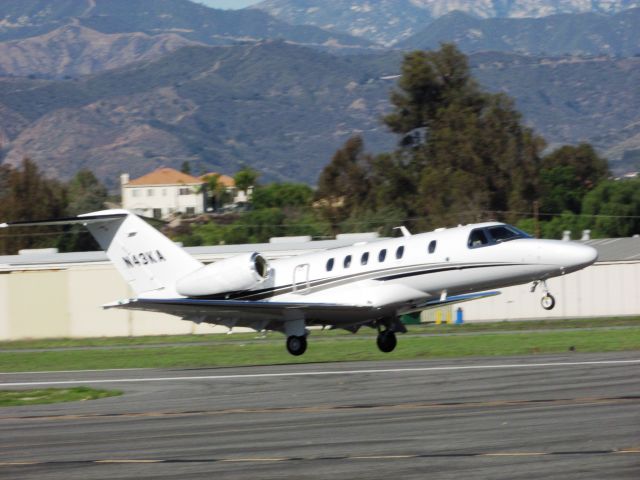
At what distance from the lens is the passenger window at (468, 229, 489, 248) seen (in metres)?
26.8

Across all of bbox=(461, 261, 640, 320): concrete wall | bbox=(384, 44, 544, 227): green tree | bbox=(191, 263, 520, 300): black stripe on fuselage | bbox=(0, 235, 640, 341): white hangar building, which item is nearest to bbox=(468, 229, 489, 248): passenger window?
bbox=(191, 263, 520, 300): black stripe on fuselage

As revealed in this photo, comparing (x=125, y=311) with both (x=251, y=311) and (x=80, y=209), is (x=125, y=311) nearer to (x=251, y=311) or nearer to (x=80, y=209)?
(x=251, y=311)

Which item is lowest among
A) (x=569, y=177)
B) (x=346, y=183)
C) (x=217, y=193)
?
(x=346, y=183)

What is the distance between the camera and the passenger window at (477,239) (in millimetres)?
26766

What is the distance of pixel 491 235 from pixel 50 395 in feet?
35.7

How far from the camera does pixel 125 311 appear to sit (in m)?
51.8

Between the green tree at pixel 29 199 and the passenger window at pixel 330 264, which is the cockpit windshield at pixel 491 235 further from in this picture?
the green tree at pixel 29 199

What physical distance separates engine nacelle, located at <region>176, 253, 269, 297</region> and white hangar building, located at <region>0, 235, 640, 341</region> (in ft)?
74.5

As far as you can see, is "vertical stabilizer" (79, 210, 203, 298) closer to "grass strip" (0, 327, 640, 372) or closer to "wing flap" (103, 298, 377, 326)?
"wing flap" (103, 298, 377, 326)

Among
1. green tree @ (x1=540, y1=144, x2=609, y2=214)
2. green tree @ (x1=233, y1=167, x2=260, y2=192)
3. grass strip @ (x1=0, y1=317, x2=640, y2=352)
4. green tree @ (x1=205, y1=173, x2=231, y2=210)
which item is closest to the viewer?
grass strip @ (x1=0, y1=317, x2=640, y2=352)

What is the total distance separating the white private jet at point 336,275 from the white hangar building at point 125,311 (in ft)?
71.2

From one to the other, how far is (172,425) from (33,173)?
107895mm

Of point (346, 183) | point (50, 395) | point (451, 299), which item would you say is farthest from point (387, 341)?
point (346, 183)

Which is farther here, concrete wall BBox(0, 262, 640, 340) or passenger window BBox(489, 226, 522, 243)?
concrete wall BBox(0, 262, 640, 340)
